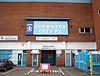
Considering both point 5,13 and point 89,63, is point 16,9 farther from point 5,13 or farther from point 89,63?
point 89,63

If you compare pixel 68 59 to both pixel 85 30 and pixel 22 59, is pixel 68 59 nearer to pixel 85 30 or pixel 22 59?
pixel 85 30

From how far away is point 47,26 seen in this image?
129ft

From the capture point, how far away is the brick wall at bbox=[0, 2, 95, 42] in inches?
1542

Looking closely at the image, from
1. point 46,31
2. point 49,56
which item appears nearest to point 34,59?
point 49,56

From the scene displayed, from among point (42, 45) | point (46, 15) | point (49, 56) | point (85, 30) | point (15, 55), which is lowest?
point (49, 56)

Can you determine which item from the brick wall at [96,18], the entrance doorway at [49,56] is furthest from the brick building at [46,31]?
the brick wall at [96,18]

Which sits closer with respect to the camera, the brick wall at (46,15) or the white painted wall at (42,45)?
the white painted wall at (42,45)

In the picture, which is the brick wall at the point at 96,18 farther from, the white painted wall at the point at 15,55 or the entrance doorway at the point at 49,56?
the white painted wall at the point at 15,55

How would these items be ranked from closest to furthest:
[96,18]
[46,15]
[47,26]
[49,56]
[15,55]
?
[15,55] < [96,18] < [47,26] < [46,15] < [49,56]

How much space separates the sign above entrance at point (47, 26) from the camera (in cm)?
3900

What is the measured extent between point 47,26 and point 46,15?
201 cm

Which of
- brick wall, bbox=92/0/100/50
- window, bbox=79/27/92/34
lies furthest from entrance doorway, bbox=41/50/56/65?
brick wall, bbox=92/0/100/50

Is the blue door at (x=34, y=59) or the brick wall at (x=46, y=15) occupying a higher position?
the brick wall at (x=46, y=15)

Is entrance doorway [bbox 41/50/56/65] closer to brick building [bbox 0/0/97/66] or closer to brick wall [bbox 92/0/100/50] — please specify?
brick building [bbox 0/0/97/66]
